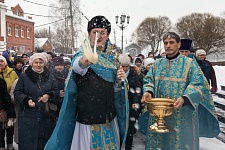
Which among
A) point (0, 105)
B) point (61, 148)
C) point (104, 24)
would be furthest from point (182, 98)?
point (0, 105)

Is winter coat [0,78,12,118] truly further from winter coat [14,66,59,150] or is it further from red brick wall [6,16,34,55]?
red brick wall [6,16,34,55]

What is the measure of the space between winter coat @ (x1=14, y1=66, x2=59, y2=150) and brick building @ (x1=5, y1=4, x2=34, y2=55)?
121 ft

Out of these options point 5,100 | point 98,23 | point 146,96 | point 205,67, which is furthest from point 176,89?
point 205,67

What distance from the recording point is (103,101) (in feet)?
8.73

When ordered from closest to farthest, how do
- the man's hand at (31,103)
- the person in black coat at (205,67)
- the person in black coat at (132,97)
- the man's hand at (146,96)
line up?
the man's hand at (146,96) < the man's hand at (31,103) < the person in black coat at (132,97) < the person in black coat at (205,67)

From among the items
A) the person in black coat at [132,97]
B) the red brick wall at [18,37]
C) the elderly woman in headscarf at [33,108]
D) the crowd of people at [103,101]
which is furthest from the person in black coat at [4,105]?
the red brick wall at [18,37]

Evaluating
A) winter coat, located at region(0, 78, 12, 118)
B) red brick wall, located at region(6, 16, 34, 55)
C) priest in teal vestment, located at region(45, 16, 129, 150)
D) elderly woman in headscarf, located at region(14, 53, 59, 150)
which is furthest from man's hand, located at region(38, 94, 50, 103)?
red brick wall, located at region(6, 16, 34, 55)

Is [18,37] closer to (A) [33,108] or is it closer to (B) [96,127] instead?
(A) [33,108]

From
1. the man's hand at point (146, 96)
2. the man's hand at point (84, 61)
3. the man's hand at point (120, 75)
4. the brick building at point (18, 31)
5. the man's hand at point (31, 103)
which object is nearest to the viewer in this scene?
the man's hand at point (84, 61)

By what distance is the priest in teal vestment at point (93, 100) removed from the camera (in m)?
2.62

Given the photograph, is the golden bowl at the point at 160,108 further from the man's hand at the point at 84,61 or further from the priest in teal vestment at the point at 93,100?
the man's hand at the point at 84,61

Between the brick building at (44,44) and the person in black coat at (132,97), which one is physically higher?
the brick building at (44,44)

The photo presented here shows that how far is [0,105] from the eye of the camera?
4.57 metres

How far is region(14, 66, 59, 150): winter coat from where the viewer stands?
4.06 m
